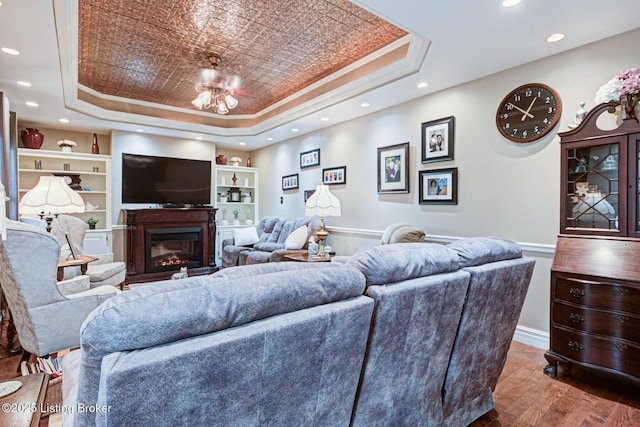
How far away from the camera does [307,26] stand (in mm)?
3086

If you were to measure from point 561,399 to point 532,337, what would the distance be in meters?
0.94

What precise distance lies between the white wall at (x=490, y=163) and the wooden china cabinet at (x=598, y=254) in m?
0.35

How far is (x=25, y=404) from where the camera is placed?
1.10m

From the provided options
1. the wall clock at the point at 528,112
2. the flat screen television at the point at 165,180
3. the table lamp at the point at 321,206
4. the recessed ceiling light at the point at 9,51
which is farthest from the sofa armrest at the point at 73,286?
the wall clock at the point at 528,112

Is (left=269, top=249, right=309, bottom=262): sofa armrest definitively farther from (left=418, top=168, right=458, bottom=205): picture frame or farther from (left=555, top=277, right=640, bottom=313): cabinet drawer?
(left=555, top=277, right=640, bottom=313): cabinet drawer

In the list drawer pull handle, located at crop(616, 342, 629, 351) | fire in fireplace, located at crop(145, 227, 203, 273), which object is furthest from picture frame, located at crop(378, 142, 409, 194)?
fire in fireplace, located at crop(145, 227, 203, 273)

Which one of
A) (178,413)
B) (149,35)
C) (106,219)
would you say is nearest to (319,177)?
(149,35)

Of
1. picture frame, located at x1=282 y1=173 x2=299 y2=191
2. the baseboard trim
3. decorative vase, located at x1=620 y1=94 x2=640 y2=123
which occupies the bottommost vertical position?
the baseboard trim

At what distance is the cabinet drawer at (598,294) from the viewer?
→ 2.05 m

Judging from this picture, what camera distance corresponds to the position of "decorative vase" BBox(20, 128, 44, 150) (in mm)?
4953

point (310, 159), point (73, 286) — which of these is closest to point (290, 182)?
point (310, 159)

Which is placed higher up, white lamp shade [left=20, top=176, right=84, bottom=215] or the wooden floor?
white lamp shade [left=20, top=176, right=84, bottom=215]

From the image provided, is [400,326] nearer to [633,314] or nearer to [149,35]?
[633,314]

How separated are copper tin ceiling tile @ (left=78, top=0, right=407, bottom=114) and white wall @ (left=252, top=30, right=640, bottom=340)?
99 cm
